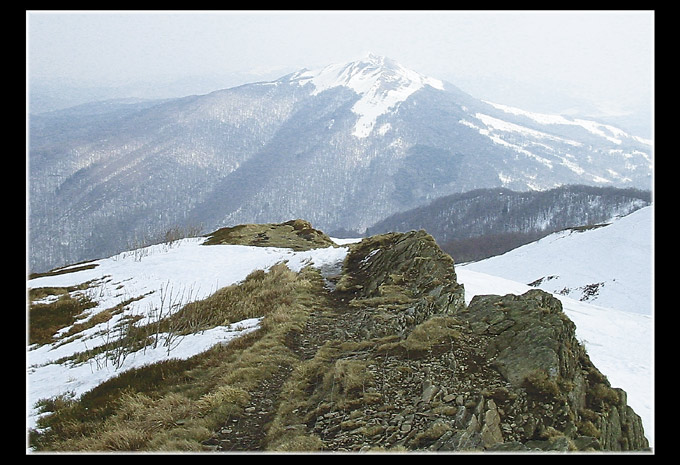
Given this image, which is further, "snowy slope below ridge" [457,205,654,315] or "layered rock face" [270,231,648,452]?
"snowy slope below ridge" [457,205,654,315]

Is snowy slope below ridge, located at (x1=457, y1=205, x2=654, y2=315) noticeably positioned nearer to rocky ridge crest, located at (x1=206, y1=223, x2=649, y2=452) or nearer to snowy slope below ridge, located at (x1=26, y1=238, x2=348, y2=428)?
snowy slope below ridge, located at (x1=26, y1=238, x2=348, y2=428)

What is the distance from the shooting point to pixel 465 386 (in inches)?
292

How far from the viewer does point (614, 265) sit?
65.8 metres

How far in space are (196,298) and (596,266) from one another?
2782 inches

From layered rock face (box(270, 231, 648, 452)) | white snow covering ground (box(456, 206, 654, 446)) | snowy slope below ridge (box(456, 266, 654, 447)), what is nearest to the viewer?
layered rock face (box(270, 231, 648, 452))

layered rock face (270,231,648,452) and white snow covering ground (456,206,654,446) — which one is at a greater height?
layered rock face (270,231,648,452)

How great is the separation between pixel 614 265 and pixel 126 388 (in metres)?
76.3

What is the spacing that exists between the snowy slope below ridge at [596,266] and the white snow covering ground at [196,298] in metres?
29.1

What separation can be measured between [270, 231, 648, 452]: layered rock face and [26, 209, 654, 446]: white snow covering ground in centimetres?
165

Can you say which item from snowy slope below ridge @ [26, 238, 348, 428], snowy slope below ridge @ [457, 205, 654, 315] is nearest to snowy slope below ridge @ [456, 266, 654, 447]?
snowy slope below ridge @ [26, 238, 348, 428]

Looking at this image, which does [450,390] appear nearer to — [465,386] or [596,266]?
[465,386]

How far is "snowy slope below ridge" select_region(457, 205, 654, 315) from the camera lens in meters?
55.2
